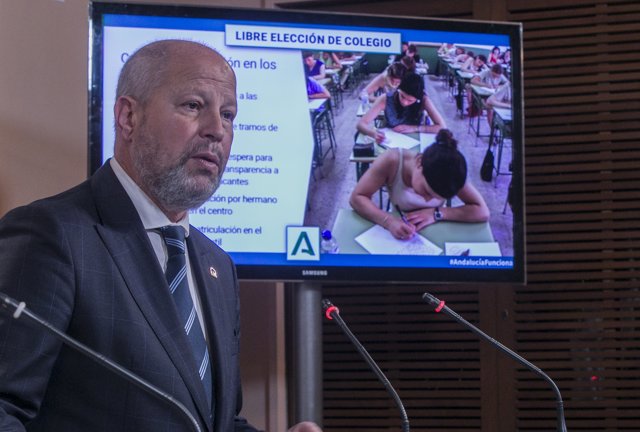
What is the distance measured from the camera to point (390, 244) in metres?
3.62

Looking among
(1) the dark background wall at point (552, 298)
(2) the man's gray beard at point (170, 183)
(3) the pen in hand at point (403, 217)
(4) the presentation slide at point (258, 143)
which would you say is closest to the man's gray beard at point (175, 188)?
(2) the man's gray beard at point (170, 183)

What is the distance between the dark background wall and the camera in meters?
3.94

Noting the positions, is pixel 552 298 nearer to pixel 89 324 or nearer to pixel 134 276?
pixel 134 276

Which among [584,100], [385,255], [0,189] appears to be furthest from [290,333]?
[584,100]

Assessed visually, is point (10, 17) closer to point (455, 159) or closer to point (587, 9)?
point (455, 159)

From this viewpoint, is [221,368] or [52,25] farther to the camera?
[52,25]

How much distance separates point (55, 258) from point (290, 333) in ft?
7.48

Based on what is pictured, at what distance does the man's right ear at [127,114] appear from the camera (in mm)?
2207

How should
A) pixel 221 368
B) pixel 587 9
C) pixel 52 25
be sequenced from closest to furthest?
pixel 221 368 < pixel 52 25 < pixel 587 9

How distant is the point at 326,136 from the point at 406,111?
347mm

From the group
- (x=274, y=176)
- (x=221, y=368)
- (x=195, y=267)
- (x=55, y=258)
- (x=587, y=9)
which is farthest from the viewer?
(x=587, y=9)

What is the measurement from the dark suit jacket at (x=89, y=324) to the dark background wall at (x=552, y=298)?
205 cm

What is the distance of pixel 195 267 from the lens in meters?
2.32

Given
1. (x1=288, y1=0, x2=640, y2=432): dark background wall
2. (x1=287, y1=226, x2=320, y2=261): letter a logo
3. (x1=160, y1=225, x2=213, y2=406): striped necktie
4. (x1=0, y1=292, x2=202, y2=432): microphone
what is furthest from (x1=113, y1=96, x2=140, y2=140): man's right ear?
(x1=288, y1=0, x2=640, y2=432): dark background wall
